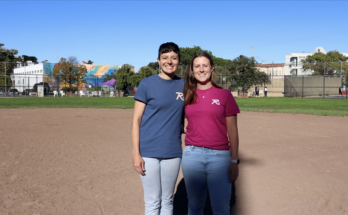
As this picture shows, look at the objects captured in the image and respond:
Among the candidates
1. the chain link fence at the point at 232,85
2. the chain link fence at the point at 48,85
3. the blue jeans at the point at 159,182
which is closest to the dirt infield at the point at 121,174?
the blue jeans at the point at 159,182

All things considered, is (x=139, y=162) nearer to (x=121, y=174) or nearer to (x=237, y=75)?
(x=121, y=174)

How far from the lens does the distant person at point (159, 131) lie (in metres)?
2.79

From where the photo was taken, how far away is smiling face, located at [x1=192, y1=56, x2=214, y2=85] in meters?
2.79

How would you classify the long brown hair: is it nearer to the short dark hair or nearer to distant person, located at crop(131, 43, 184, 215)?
distant person, located at crop(131, 43, 184, 215)

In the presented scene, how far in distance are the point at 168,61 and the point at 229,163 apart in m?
1.02

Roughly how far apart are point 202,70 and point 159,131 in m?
0.64

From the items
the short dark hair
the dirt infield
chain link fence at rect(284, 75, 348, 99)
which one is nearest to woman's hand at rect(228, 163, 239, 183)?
the short dark hair

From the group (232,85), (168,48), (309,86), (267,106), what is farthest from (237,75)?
(168,48)

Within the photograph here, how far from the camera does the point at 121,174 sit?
588 cm

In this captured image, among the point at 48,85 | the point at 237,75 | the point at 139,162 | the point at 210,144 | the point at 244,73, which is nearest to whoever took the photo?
the point at 210,144

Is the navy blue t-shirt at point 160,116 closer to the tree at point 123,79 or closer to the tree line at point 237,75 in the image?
the tree line at point 237,75

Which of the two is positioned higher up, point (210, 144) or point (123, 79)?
point (123, 79)

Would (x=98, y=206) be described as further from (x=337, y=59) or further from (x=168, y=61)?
(x=337, y=59)

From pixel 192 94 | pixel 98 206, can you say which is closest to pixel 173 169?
pixel 192 94
